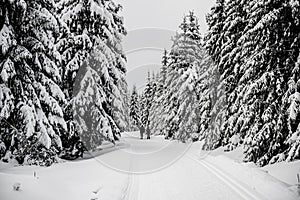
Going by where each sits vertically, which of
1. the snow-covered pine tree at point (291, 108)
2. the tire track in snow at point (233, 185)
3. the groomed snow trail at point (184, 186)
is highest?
the snow-covered pine tree at point (291, 108)

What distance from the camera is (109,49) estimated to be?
669 inches

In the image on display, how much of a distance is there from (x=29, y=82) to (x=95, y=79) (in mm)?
5355

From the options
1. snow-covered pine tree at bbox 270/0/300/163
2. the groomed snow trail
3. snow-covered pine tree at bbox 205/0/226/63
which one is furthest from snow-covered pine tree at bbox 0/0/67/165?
snow-covered pine tree at bbox 205/0/226/63

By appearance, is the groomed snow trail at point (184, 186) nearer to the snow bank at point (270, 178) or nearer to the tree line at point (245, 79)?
the snow bank at point (270, 178)

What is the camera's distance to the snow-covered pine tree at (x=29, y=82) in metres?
9.98

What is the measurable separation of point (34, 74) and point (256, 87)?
9985 millimetres

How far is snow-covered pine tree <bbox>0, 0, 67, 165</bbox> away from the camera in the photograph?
9984mm

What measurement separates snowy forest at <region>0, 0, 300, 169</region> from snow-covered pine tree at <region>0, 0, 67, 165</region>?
4cm

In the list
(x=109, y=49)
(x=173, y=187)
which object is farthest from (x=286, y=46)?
(x=109, y=49)

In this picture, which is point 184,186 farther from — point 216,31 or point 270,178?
point 216,31

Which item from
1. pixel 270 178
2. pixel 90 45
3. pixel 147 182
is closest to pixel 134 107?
pixel 90 45

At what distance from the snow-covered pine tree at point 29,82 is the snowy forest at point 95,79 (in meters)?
0.04

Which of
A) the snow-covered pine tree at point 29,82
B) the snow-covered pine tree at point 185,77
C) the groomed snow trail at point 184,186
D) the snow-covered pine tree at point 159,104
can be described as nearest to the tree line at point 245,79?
the snow-covered pine tree at point 185,77

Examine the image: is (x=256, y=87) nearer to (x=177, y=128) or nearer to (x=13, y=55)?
(x=13, y=55)
